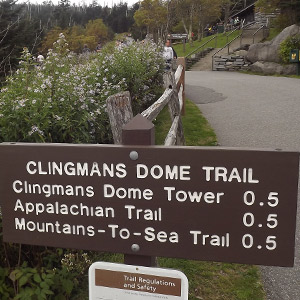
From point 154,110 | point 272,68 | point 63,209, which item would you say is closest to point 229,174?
point 63,209

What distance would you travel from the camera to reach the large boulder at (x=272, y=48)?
2180 cm

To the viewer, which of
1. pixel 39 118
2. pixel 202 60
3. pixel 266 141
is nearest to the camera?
pixel 39 118

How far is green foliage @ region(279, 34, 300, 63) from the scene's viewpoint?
20375mm

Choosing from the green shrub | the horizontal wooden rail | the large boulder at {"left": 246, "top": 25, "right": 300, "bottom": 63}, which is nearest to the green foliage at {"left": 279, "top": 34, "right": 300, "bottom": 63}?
the large boulder at {"left": 246, "top": 25, "right": 300, "bottom": 63}

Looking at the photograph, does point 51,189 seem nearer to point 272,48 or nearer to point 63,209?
point 63,209

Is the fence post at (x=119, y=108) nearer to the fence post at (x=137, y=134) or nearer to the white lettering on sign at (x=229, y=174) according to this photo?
the fence post at (x=137, y=134)

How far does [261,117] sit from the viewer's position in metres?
9.73

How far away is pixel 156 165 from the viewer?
155 centimetres

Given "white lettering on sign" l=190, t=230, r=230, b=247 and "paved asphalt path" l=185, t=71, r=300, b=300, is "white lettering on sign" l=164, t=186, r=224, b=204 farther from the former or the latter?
"paved asphalt path" l=185, t=71, r=300, b=300

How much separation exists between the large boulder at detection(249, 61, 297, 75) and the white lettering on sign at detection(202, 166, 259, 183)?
19.6 metres

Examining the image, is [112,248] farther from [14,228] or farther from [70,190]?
[14,228]

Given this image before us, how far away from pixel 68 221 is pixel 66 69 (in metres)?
3.73

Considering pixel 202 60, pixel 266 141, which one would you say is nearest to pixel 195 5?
pixel 202 60

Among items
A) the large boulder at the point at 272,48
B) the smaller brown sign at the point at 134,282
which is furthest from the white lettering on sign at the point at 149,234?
the large boulder at the point at 272,48
